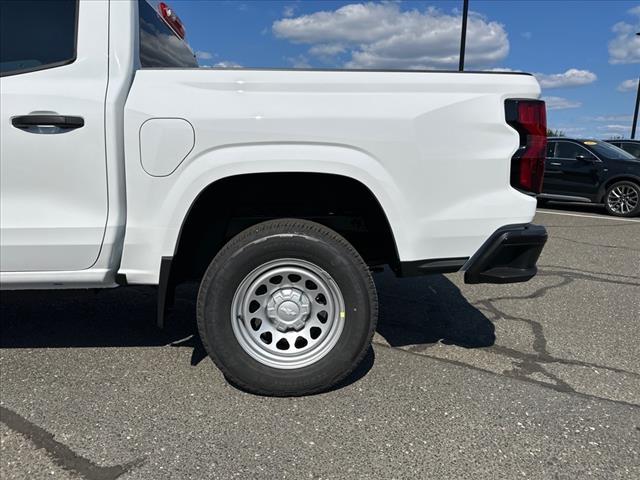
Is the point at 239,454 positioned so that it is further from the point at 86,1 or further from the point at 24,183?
the point at 86,1

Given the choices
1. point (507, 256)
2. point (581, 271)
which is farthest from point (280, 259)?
point (581, 271)

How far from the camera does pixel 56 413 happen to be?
256 cm

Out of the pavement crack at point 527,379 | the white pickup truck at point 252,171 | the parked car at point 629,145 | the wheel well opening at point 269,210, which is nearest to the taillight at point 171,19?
the white pickup truck at point 252,171

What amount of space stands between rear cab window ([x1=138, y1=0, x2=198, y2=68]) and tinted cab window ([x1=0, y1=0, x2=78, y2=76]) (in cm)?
36

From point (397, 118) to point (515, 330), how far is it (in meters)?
2.10

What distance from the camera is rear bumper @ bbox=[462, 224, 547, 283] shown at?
2635 mm

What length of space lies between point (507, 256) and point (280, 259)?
47.3 inches

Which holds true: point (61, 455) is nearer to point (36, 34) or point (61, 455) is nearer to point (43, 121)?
point (43, 121)

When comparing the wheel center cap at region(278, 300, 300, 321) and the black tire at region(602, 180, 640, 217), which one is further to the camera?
the black tire at region(602, 180, 640, 217)

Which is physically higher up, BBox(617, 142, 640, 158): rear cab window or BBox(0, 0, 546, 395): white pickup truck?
BBox(617, 142, 640, 158): rear cab window

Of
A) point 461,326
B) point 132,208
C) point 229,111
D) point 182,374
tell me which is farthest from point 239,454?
point 461,326

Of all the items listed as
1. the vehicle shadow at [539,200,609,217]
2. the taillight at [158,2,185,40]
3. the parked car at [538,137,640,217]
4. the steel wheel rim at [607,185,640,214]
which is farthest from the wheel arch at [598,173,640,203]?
the taillight at [158,2,185,40]

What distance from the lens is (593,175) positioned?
1059 cm

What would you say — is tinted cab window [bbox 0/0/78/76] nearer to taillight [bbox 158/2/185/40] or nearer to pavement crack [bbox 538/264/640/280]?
taillight [bbox 158/2/185/40]
